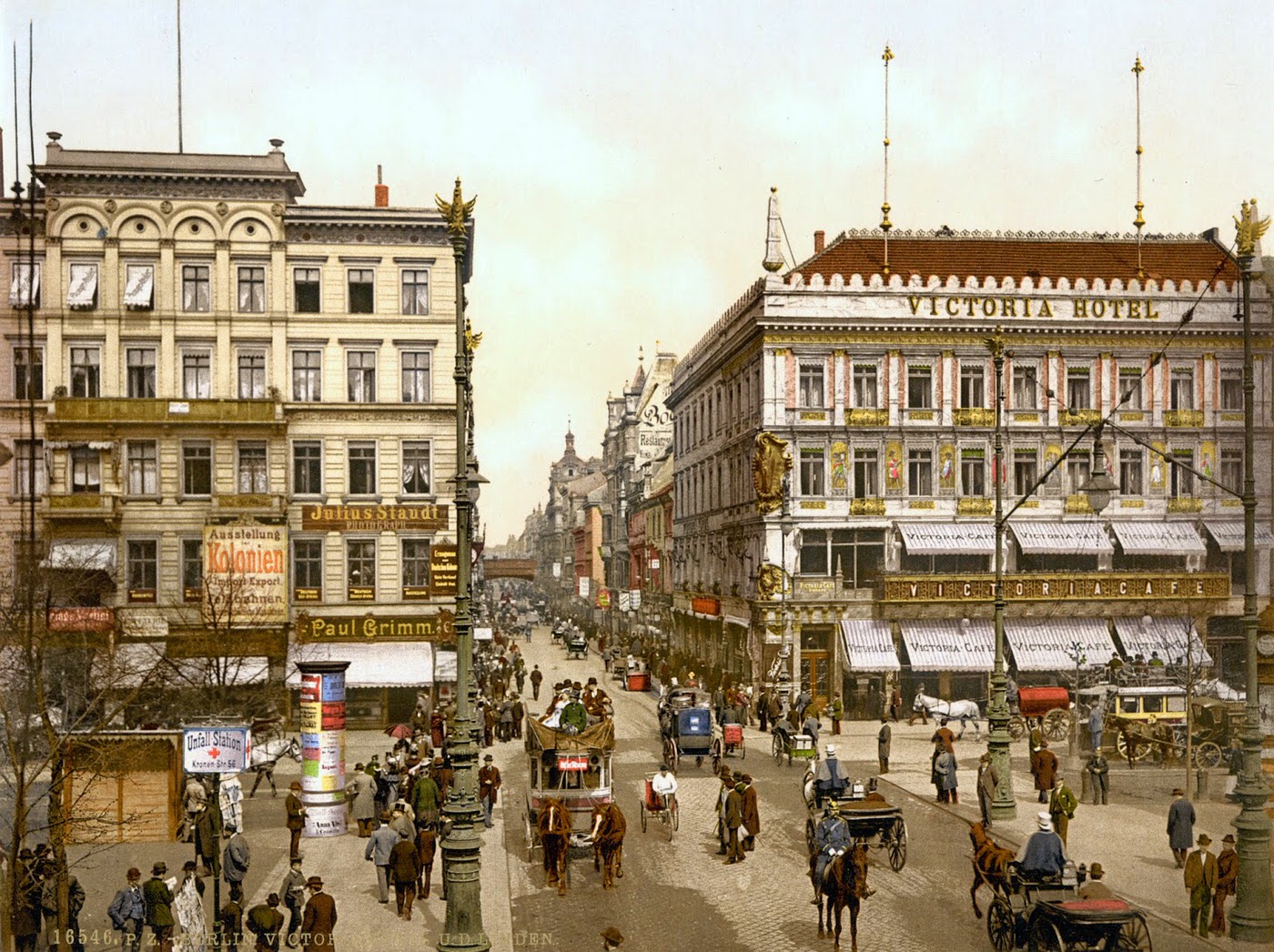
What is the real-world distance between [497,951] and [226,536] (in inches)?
1111

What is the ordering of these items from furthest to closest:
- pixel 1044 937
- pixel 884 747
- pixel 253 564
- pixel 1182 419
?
pixel 1182 419 < pixel 253 564 < pixel 884 747 < pixel 1044 937

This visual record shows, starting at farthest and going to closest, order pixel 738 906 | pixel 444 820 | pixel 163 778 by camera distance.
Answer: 1. pixel 163 778
2. pixel 444 820
3. pixel 738 906

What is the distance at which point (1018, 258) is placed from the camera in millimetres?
52844

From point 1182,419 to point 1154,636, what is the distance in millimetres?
8571

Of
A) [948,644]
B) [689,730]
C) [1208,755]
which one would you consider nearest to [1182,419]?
[948,644]

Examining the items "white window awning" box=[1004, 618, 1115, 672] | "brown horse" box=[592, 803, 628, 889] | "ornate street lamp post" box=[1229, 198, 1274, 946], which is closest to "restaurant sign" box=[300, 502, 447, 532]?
"white window awning" box=[1004, 618, 1115, 672]

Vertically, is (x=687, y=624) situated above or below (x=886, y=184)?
below

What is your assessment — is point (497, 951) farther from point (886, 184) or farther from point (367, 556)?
point (886, 184)

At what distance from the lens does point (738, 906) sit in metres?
20.7

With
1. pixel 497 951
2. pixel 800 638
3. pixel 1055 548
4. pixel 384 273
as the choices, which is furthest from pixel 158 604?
pixel 1055 548

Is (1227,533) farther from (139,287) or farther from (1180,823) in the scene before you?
(139,287)

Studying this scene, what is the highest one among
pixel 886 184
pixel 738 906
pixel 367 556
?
pixel 886 184

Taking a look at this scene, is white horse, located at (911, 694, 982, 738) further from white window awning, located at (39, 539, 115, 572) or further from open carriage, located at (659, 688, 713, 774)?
white window awning, located at (39, 539, 115, 572)

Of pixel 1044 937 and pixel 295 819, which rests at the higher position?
pixel 1044 937
